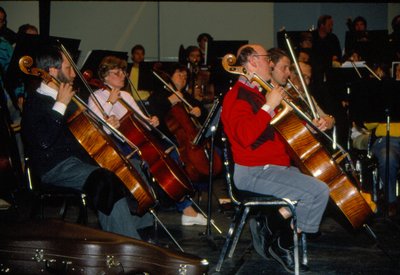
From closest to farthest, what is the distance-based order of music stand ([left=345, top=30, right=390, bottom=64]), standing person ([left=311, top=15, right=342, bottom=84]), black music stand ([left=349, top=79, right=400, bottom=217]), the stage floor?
1. the stage floor
2. black music stand ([left=349, top=79, right=400, bottom=217])
3. music stand ([left=345, top=30, right=390, bottom=64])
4. standing person ([left=311, top=15, right=342, bottom=84])

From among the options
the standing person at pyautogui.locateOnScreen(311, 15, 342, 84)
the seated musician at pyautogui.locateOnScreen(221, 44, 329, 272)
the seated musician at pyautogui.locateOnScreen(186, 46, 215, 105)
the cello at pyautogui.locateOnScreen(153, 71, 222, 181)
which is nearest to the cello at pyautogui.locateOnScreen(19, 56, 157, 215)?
the seated musician at pyautogui.locateOnScreen(221, 44, 329, 272)

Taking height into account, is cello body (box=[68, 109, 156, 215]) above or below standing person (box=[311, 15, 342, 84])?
below

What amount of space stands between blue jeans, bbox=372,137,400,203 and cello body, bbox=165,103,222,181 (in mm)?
1464

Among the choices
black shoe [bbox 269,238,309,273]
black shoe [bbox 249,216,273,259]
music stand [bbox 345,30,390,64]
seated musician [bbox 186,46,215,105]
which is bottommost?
black shoe [bbox 269,238,309,273]

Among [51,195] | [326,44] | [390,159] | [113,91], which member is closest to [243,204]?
[51,195]

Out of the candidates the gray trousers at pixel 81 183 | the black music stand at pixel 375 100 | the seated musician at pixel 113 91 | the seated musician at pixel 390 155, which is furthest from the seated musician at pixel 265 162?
the seated musician at pixel 390 155

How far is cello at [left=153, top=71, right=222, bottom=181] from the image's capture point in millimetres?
5500

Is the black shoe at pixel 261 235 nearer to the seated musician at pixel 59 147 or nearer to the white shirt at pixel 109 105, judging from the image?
the seated musician at pixel 59 147

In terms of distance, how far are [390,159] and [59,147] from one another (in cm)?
318

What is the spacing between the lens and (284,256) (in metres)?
3.95

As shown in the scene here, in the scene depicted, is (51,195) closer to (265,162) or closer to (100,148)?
(100,148)

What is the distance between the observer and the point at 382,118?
529 centimetres

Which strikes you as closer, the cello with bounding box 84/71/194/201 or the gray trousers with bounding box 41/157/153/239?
the gray trousers with bounding box 41/157/153/239

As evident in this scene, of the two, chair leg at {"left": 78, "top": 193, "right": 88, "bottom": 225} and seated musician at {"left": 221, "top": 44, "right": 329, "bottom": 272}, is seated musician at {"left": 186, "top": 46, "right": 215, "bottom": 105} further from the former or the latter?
chair leg at {"left": 78, "top": 193, "right": 88, "bottom": 225}
